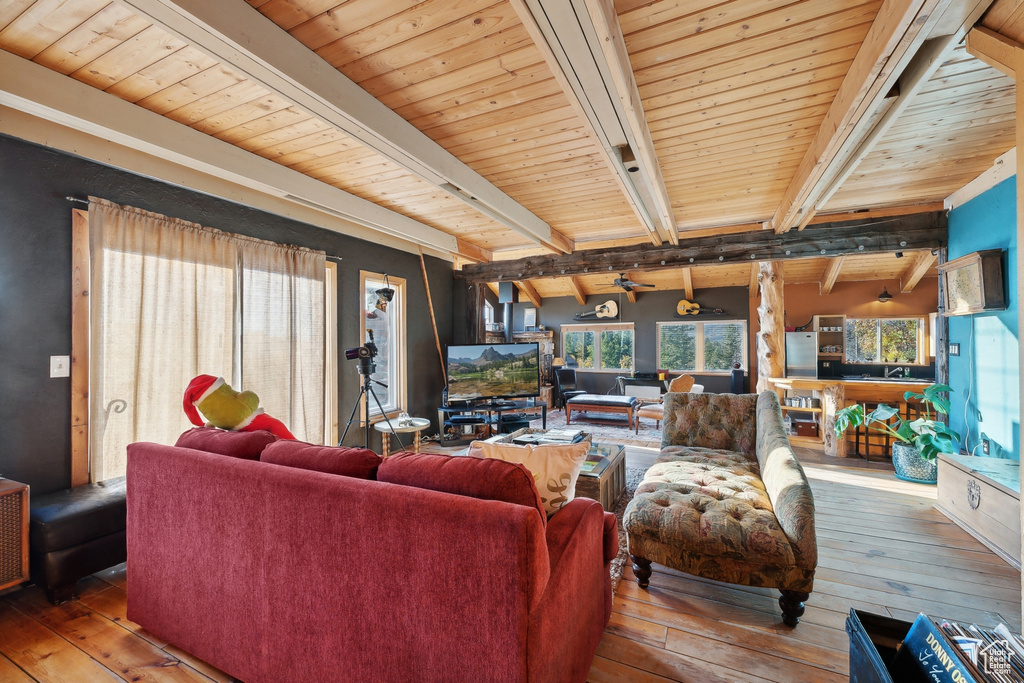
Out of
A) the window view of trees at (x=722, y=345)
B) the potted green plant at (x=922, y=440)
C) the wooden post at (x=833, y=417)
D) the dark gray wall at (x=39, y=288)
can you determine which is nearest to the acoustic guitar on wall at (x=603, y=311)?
the window view of trees at (x=722, y=345)

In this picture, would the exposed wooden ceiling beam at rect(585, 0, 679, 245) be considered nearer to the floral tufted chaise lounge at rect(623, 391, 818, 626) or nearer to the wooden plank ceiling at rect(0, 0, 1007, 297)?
the wooden plank ceiling at rect(0, 0, 1007, 297)

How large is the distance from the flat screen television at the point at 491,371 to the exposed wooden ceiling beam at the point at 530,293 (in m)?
3.81

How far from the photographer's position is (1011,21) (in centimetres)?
142

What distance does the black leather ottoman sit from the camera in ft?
6.40

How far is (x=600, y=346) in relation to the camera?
30.2ft

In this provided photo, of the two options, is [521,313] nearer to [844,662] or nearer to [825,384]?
[825,384]

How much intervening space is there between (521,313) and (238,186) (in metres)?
7.20

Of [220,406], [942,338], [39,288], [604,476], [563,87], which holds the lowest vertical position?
[604,476]

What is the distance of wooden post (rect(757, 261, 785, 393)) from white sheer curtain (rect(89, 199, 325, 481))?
568 cm

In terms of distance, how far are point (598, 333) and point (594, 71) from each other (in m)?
7.81

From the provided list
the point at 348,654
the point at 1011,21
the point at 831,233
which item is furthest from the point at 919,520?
the point at 348,654

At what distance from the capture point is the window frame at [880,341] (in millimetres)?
6457

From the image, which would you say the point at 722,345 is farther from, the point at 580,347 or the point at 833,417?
the point at 833,417

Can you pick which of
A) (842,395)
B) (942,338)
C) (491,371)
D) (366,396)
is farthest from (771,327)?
(366,396)
